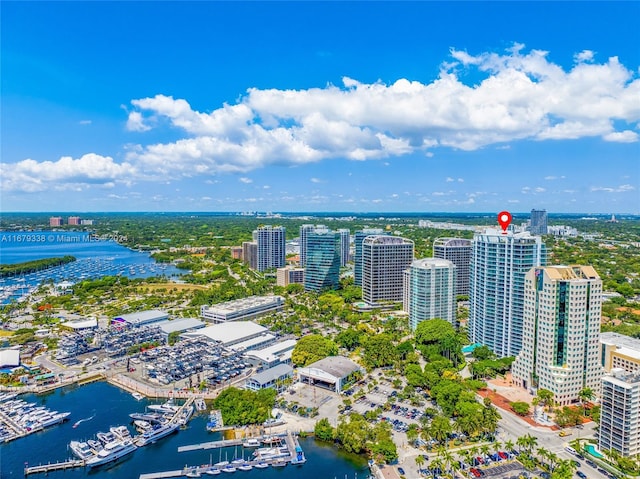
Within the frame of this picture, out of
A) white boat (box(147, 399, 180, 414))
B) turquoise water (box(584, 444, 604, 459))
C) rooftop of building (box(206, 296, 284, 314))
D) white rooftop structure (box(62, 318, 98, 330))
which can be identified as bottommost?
white boat (box(147, 399, 180, 414))

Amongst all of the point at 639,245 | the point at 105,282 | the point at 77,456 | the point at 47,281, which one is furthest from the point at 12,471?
the point at 639,245

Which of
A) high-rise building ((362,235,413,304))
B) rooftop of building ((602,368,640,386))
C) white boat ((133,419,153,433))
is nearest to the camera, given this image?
rooftop of building ((602,368,640,386))

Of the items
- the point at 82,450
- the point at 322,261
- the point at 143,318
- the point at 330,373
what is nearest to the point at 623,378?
the point at 330,373

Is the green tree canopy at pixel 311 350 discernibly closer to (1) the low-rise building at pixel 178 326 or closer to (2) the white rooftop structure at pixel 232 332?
(2) the white rooftop structure at pixel 232 332

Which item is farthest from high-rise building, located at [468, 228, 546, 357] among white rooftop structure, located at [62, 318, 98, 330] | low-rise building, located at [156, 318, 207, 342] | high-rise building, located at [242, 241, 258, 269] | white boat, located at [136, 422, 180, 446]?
high-rise building, located at [242, 241, 258, 269]

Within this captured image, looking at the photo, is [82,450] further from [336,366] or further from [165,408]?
[336,366]

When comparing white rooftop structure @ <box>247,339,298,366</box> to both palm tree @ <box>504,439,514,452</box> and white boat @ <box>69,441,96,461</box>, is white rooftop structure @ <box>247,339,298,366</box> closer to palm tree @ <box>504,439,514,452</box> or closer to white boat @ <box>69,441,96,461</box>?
white boat @ <box>69,441,96,461</box>

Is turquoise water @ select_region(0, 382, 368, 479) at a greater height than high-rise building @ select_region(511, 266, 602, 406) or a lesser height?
lesser
